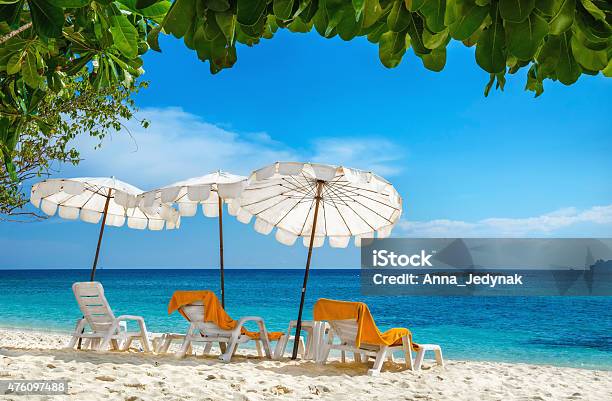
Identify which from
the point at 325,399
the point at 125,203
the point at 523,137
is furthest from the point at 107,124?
the point at 523,137

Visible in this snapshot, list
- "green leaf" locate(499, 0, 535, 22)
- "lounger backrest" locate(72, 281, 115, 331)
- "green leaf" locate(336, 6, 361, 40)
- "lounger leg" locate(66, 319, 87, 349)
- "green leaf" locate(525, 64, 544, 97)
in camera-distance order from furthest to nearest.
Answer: "lounger leg" locate(66, 319, 87, 349) < "lounger backrest" locate(72, 281, 115, 331) < "green leaf" locate(525, 64, 544, 97) < "green leaf" locate(336, 6, 361, 40) < "green leaf" locate(499, 0, 535, 22)

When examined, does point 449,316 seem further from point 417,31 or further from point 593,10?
point 593,10

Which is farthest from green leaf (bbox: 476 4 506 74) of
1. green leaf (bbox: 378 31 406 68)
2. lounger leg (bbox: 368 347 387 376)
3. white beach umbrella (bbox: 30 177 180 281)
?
white beach umbrella (bbox: 30 177 180 281)

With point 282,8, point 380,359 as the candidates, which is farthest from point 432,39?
point 380,359

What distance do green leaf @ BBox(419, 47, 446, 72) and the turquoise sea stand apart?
16.9 metres

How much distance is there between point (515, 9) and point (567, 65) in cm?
28

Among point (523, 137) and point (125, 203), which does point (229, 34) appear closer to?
point (125, 203)

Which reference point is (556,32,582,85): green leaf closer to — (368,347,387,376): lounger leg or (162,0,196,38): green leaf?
(162,0,196,38): green leaf

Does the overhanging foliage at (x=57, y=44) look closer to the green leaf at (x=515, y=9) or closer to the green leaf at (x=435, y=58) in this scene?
the green leaf at (x=435, y=58)

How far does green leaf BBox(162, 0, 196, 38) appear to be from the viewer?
1062 millimetres

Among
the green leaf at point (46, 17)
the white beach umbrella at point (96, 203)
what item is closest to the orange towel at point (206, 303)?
the white beach umbrella at point (96, 203)

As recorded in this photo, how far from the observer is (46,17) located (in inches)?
43.8

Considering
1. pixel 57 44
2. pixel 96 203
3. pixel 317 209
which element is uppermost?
pixel 96 203

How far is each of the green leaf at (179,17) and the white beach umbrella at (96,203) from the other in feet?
20.9
